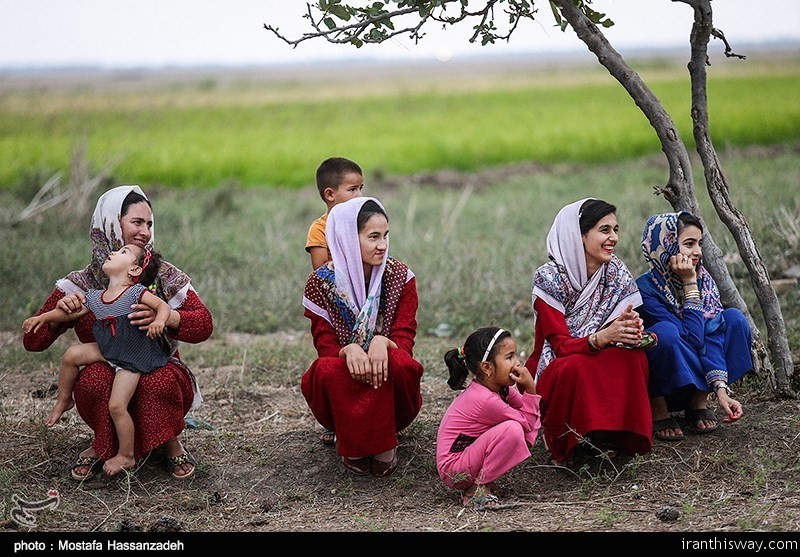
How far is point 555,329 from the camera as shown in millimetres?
4430

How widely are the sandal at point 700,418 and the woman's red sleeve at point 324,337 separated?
5.97ft

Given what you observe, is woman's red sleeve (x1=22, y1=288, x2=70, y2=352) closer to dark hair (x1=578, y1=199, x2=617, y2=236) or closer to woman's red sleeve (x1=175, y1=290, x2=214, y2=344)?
woman's red sleeve (x1=175, y1=290, x2=214, y2=344)

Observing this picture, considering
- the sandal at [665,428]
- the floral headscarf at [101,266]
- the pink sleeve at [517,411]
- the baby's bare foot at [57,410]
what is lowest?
the sandal at [665,428]

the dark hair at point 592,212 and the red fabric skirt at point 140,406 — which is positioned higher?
the dark hair at point 592,212

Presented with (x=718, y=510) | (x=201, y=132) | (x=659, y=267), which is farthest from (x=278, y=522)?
(x=201, y=132)

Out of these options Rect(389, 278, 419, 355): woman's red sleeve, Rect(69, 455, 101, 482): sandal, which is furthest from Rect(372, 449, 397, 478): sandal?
Rect(69, 455, 101, 482): sandal

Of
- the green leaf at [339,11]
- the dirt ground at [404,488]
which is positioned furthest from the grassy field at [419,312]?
the green leaf at [339,11]

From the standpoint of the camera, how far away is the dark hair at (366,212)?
4.36m

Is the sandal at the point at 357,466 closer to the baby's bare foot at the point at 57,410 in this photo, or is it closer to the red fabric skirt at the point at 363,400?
the red fabric skirt at the point at 363,400

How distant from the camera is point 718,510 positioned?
3.84 m

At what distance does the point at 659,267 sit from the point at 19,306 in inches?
213

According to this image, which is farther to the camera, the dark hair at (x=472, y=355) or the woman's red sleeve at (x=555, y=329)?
the woman's red sleeve at (x=555, y=329)

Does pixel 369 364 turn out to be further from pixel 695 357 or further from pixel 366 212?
pixel 695 357

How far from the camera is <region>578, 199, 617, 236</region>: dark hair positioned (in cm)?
445
